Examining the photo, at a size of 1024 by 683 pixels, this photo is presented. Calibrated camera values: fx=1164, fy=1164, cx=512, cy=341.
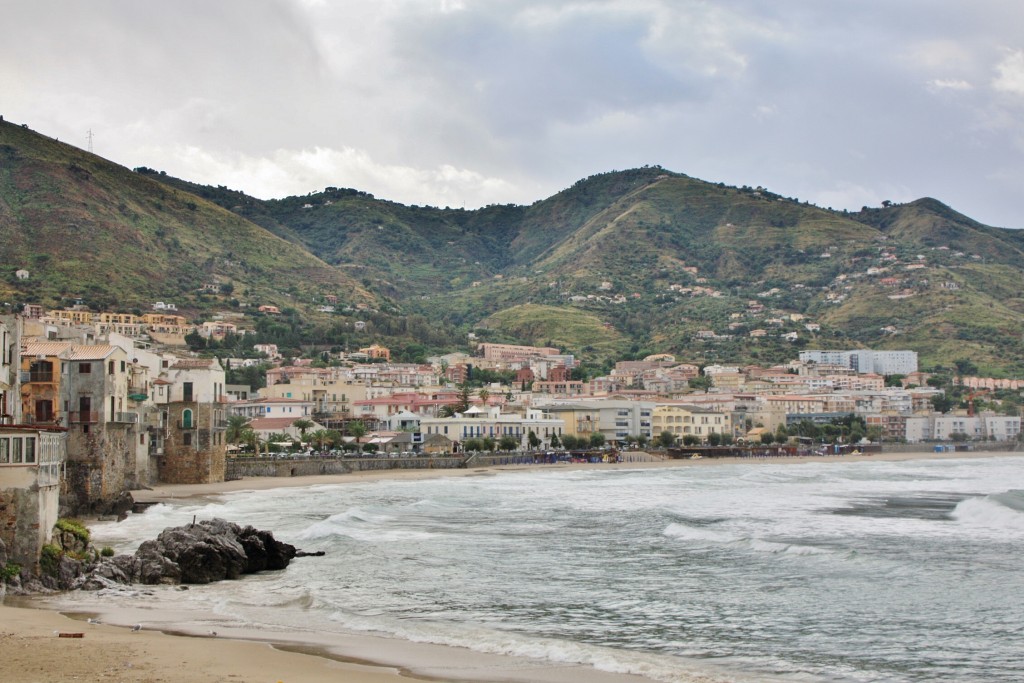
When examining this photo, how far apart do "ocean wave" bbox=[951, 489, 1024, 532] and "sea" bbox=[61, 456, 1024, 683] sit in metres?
0.17

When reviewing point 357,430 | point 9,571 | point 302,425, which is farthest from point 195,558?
point 357,430

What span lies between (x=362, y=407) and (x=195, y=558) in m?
75.6

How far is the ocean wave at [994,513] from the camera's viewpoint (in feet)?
118

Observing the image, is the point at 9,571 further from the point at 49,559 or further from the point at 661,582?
the point at 661,582

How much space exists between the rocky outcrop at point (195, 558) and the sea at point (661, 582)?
68 centimetres

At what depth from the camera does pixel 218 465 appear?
52594 mm

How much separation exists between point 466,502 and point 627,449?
5021cm

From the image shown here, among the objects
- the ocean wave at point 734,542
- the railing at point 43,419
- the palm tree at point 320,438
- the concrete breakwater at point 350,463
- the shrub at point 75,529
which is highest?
the railing at point 43,419

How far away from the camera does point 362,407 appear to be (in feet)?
327

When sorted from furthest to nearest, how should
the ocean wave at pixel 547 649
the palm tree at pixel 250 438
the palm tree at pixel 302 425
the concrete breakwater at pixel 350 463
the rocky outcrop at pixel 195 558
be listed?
1. the palm tree at pixel 302 425
2. the palm tree at pixel 250 438
3. the concrete breakwater at pixel 350 463
4. the rocky outcrop at pixel 195 558
5. the ocean wave at pixel 547 649

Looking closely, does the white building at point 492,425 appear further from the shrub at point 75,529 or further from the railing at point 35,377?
the shrub at point 75,529

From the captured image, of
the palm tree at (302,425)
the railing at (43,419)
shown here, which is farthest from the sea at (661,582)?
the palm tree at (302,425)

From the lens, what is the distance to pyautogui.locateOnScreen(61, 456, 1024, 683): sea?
1773 cm

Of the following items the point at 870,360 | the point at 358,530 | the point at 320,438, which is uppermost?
the point at 870,360
